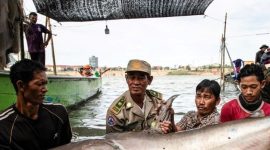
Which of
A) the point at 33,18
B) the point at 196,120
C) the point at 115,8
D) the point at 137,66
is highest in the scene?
the point at 115,8

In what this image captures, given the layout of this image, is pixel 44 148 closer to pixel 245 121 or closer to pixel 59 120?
pixel 59 120

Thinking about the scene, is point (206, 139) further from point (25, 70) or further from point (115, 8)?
point (115, 8)

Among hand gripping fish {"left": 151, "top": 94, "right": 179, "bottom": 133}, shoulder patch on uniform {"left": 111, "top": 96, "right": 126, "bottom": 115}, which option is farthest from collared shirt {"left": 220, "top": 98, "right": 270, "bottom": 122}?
shoulder patch on uniform {"left": 111, "top": 96, "right": 126, "bottom": 115}

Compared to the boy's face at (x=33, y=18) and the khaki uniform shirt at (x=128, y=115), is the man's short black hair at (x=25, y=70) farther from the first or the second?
the boy's face at (x=33, y=18)

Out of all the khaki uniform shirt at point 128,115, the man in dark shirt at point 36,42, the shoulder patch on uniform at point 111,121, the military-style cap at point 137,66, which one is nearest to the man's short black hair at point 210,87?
the khaki uniform shirt at point 128,115

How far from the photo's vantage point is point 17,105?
3.28m

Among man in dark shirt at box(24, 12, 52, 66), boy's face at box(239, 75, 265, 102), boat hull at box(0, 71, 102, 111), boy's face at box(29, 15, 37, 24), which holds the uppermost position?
boy's face at box(29, 15, 37, 24)

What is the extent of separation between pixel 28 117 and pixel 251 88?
2038 mm

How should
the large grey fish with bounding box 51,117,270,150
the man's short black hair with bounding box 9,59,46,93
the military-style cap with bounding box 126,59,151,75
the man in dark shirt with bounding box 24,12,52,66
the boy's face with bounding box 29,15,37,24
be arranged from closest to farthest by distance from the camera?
the large grey fish with bounding box 51,117,270,150 → the man's short black hair with bounding box 9,59,46,93 → the military-style cap with bounding box 126,59,151,75 → the boy's face with bounding box 29,15,37,24 → the man in dark shirt with bounding box 24,12,52,66

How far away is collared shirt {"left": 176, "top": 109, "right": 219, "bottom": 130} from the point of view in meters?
3.77

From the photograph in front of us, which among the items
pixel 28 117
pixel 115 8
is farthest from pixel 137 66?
pixel 115 8

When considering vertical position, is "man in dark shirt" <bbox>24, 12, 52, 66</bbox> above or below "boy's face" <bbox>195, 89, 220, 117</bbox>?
above

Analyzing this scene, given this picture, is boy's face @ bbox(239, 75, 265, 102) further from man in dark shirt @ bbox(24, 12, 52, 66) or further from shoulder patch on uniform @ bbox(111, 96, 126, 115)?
man in dark shirt @ bbox(24, 12, 52, 66)

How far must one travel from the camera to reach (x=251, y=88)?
3713 millimetres
